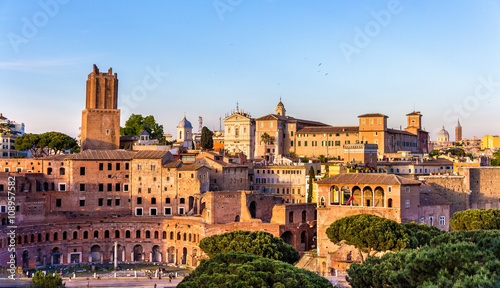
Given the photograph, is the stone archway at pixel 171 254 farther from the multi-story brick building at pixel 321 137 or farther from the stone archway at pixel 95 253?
the multi-story brick building at pixel 321 137

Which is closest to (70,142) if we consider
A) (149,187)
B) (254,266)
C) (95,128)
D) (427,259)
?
(95,128)

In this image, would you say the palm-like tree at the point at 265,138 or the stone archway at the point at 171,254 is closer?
the stone archway at the point at 171,254

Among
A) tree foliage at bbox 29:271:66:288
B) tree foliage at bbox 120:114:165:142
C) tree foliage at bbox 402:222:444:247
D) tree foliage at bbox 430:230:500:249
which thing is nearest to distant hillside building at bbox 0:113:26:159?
tree foliage at bbox 120:114:165:142

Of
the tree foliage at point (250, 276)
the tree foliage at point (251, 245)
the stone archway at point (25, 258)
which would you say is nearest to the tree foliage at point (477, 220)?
the tree foliage at point (251, 245)

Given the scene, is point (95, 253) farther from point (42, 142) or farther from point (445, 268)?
point (445, 268)

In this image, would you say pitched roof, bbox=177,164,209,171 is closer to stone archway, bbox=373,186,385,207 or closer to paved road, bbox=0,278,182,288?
paved road, bbox=0,278,182,288

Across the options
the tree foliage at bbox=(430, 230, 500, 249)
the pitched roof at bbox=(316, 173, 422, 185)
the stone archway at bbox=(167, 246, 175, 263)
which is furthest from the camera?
the stone archway at bbox=(167, 246, 175, 263)
